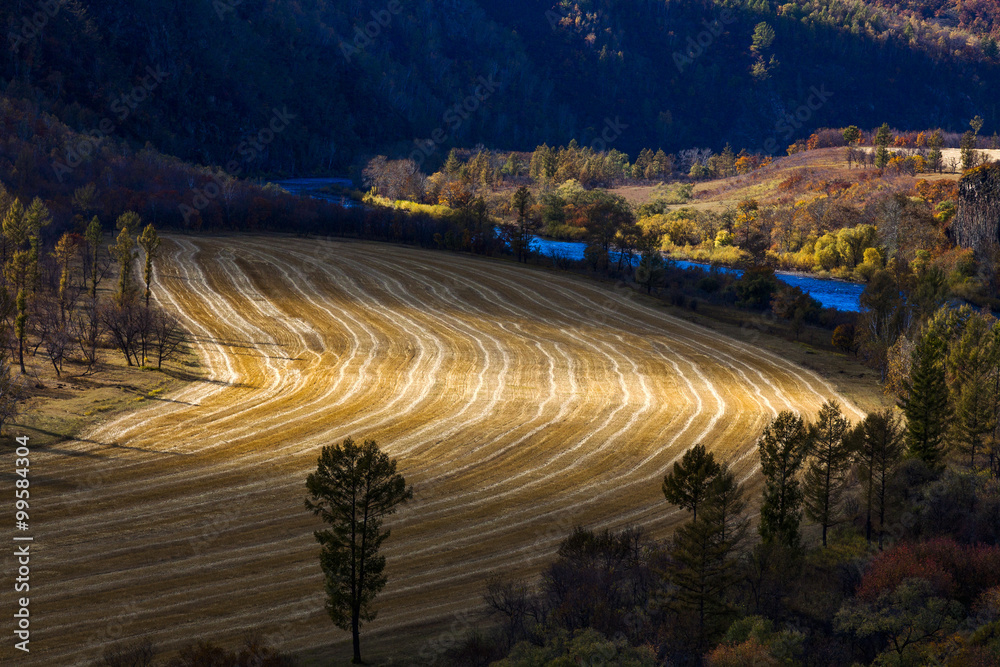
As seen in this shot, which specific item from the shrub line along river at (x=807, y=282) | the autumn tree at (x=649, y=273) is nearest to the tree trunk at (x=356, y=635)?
the autumn tree at (x=649, y=273)

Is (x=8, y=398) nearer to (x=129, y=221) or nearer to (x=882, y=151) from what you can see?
(x=129, y=221)

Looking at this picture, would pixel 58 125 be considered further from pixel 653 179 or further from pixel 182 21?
pixel 653 179

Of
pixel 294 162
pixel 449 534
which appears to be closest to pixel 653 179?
pixel 294 162

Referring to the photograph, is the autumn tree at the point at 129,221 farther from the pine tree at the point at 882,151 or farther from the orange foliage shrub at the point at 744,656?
the pine tree at the point at 882,151

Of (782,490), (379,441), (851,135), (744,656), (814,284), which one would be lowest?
(379,441)

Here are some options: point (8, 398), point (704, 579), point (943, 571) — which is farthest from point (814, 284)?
point (8, 398)

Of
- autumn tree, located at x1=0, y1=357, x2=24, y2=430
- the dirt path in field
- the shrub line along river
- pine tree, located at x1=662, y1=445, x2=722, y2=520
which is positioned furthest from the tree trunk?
the shrub line along river
